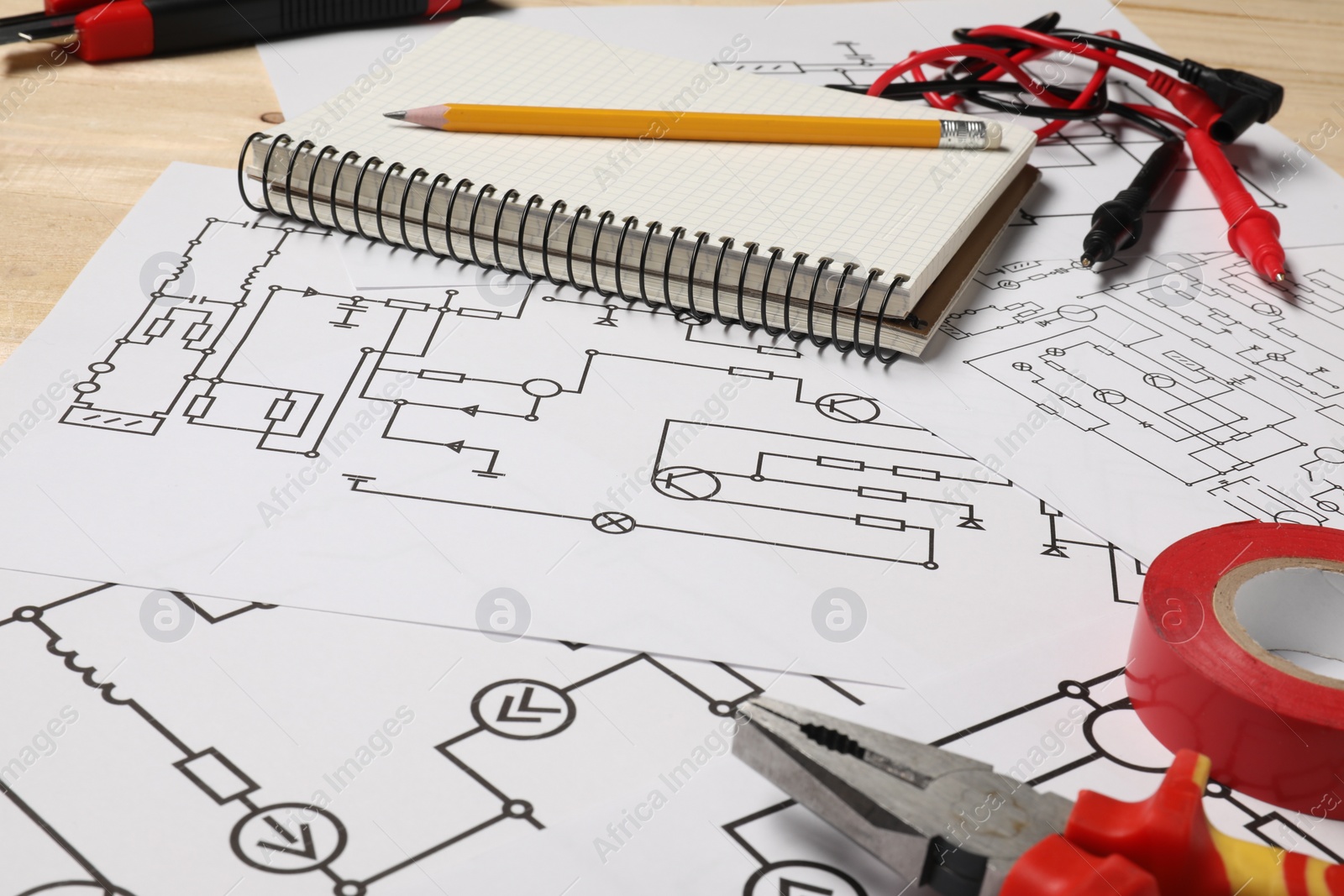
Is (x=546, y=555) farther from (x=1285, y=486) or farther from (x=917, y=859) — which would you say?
(x=1285, y=486)

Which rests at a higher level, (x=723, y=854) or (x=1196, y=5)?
(x=1196, y=5)

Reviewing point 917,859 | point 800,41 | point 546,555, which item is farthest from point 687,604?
point 800,41

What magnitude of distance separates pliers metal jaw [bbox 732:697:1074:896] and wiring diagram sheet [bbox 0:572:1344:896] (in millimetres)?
46

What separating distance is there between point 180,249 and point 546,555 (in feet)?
1.61

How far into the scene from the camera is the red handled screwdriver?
124 centimetres

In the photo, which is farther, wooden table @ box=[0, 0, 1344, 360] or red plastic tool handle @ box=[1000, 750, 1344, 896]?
wooden table @ box=[0, 0, 1344, 360]

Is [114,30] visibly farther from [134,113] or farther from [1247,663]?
[1247,663]

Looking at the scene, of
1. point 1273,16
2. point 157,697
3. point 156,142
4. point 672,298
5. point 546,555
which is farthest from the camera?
point 1273,16

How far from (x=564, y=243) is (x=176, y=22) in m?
0.65

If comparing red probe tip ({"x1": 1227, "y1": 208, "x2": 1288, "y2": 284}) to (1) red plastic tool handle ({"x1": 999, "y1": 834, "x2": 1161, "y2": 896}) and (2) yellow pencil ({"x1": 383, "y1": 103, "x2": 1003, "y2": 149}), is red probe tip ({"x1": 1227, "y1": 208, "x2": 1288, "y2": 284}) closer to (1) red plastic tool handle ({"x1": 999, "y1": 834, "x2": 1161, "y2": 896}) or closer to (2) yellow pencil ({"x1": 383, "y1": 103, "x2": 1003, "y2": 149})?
(2) yellow pencil ({"x1": 383, "y1": 103, "x2": 1003, "y2": 149})

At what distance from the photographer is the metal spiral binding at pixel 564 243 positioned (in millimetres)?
894

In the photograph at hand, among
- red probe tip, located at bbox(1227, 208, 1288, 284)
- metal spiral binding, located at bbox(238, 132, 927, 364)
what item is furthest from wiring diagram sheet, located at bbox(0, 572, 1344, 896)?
red probe tip, located at bbox(1227, 208, 1288, 284)

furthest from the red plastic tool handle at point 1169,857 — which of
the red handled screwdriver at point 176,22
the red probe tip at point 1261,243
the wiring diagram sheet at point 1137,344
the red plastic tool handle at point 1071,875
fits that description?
the red handled screwdriver at point 176,22

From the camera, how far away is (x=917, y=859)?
487 millimetres
